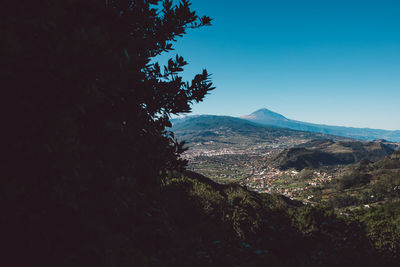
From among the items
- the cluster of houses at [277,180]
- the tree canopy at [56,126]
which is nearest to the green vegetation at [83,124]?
the tree canopy at [56,126]

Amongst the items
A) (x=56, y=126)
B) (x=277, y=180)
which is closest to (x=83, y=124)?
(x=56, y=126)

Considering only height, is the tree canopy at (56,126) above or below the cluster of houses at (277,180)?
above

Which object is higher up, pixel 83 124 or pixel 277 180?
pixel 83 124

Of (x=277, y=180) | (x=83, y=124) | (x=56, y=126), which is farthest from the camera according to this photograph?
(x=277, y=180)

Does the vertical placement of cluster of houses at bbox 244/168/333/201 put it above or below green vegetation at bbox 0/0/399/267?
below

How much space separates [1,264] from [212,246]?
16.7 ft

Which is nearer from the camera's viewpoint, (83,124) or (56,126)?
(56,126)

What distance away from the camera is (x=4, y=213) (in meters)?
1.86

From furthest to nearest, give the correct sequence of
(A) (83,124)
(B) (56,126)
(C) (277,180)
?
(C) (277,180)
(A) (83,124)
(B) (56,126)

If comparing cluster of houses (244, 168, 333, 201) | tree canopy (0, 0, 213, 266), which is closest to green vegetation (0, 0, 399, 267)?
tree canopy (0, 0, 213, 266)

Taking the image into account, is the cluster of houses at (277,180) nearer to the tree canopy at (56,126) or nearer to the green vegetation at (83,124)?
the green vegetation at (83,124)

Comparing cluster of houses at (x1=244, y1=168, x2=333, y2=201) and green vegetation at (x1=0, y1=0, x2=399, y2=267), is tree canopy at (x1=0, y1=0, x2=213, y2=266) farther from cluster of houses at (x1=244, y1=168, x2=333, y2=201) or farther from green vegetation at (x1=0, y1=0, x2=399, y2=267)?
cluster of houses at (x1=244, y1=168, x2=333, y2=201)

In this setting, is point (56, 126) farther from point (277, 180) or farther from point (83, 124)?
point (277, 180)

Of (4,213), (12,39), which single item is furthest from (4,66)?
(4,213)
